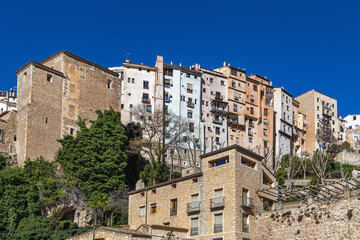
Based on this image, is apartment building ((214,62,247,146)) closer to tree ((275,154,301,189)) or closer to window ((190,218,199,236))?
tree ((275,154,301,189))

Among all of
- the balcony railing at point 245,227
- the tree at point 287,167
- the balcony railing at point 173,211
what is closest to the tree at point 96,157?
the balcony railing at point 173,211

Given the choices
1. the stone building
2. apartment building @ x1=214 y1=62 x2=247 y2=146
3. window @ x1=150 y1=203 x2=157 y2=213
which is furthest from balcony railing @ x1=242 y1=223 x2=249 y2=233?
apartment building @ x1=214 y1=62 x2=247 y2=146

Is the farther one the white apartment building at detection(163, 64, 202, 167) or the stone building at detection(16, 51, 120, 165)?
the white apartment building at detection(163, 64, 202, 167)

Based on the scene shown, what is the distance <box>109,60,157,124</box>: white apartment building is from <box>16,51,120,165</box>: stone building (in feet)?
15.0

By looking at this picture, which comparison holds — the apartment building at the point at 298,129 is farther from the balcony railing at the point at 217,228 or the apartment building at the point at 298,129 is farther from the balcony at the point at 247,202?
the balcony railing at the point at 217,228

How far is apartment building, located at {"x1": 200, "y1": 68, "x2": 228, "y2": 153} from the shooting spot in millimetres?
73625

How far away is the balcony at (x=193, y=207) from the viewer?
3678 cm

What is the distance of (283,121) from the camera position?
86000 mm

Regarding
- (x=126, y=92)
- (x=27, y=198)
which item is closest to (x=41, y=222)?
(x=27, y=198)

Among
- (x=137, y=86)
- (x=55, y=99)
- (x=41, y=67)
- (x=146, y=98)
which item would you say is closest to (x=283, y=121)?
(x=146, y=98)

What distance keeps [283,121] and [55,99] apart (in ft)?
147

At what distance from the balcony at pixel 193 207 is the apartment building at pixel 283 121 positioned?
153ft

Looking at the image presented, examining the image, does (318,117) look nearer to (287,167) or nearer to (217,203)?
(287,167)

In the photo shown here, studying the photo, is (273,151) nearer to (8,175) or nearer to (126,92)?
(126,92)
